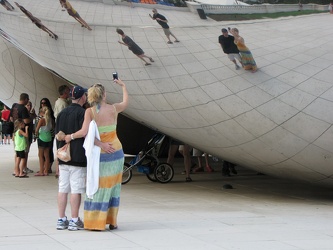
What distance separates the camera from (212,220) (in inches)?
288

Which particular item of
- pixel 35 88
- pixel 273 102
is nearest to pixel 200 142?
pixel 273 102

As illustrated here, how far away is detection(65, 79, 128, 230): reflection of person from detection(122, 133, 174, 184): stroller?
4.09 m

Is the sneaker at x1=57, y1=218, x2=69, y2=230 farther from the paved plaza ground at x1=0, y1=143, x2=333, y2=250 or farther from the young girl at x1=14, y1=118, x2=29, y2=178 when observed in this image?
the young girl at x1=14, y1=118, x2=29, y2=178

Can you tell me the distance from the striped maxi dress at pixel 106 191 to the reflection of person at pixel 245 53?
1928 mm

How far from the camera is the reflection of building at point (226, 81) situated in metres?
7.90

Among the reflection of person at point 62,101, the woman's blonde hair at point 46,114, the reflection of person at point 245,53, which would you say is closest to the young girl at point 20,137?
the woman's blonde hair at point 46,114

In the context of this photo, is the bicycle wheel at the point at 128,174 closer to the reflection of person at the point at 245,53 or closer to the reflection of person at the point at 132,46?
the reflection of person at the point at 132,46

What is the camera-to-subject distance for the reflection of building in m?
7.90

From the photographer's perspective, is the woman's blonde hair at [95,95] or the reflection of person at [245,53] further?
the reflection of person at [245,53]

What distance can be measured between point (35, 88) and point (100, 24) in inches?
213

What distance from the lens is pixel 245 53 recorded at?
793 centimetres

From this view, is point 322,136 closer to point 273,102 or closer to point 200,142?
point 273,102

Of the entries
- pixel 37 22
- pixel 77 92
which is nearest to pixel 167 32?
pixel 77 92

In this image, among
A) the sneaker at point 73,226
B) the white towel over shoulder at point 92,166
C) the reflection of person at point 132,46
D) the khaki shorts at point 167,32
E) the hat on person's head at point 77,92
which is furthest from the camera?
the reflection of person at point 132,46
